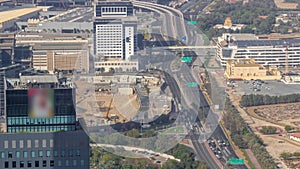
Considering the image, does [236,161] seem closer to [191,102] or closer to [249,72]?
[191,102]

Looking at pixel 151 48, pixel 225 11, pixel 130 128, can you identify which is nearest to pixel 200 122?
pixel 130 128

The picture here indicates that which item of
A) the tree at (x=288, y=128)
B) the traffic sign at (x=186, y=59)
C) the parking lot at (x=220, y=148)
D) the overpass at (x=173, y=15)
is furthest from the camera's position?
the overpass at (x=173, y=15)

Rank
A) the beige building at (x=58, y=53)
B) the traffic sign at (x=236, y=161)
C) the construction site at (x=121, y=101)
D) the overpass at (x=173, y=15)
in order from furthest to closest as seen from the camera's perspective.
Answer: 1. the overpass at (x=173, y=15)
2. the beige building at (x=58, y=53)
3. the traffic sign at (x=236, y=161)
4. the construction site at (x=121, y=101)

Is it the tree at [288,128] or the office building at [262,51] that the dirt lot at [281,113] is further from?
the office building at [262,51]

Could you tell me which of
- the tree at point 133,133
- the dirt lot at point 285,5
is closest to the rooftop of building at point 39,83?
the tree at point 133,133

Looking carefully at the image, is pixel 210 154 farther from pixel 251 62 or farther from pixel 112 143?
pixel 251 62

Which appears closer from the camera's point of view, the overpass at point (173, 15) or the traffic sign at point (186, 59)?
the traffic sign at point (186, 59)

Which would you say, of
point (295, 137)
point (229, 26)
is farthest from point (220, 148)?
point (229, 26)

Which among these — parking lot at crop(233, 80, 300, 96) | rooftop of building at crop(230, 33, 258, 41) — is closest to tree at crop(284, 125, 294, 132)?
parking lot at crop(233, 80, 300, 96)
